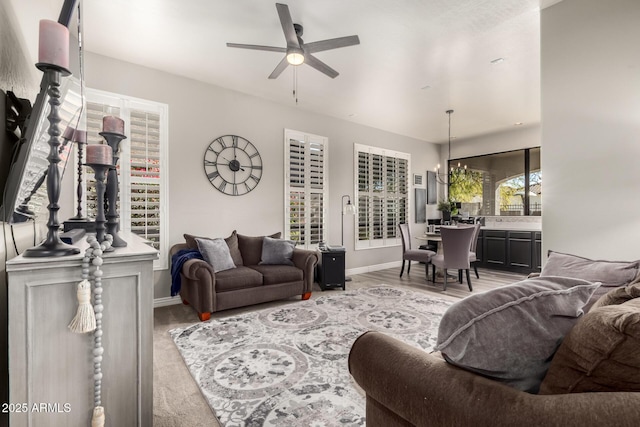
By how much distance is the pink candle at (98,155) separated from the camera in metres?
1.34

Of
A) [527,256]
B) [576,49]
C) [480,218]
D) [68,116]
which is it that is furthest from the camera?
[480,218]

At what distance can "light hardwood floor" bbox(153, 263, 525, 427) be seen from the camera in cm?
175

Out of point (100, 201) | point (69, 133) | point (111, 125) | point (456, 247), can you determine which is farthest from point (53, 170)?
point (456, 247)

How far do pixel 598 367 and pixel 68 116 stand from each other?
2409mm

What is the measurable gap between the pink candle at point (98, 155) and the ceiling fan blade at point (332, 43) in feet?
6.43

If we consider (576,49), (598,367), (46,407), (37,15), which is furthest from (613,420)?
(37,15)

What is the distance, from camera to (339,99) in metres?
4.78

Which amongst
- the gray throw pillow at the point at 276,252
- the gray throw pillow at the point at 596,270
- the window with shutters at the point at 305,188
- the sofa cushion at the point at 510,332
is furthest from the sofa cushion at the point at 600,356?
the window with shutters at the point at 305,188

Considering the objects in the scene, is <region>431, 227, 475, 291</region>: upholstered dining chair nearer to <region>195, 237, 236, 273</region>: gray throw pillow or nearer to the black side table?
the black side table

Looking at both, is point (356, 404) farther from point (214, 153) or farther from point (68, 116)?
point (214, 153)

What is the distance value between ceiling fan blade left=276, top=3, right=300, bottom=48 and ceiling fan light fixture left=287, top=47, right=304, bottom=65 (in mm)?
44

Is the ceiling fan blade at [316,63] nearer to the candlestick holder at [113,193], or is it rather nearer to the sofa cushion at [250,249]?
the candlestick holder at [113,193]

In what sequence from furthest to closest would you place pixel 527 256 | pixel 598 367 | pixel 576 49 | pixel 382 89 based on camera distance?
1. pixel 527 256
2. pixel 382 89
3. pixel 576 49
4. pixel 598 367

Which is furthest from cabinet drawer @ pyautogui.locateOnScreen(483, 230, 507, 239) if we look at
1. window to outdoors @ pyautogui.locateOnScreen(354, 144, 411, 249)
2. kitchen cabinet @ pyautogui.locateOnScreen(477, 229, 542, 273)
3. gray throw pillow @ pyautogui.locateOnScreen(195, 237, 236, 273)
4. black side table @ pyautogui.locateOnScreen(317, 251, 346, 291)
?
gray throw pillow @ pyautogui.locateOnScreen(195, 237, 236, 273)
